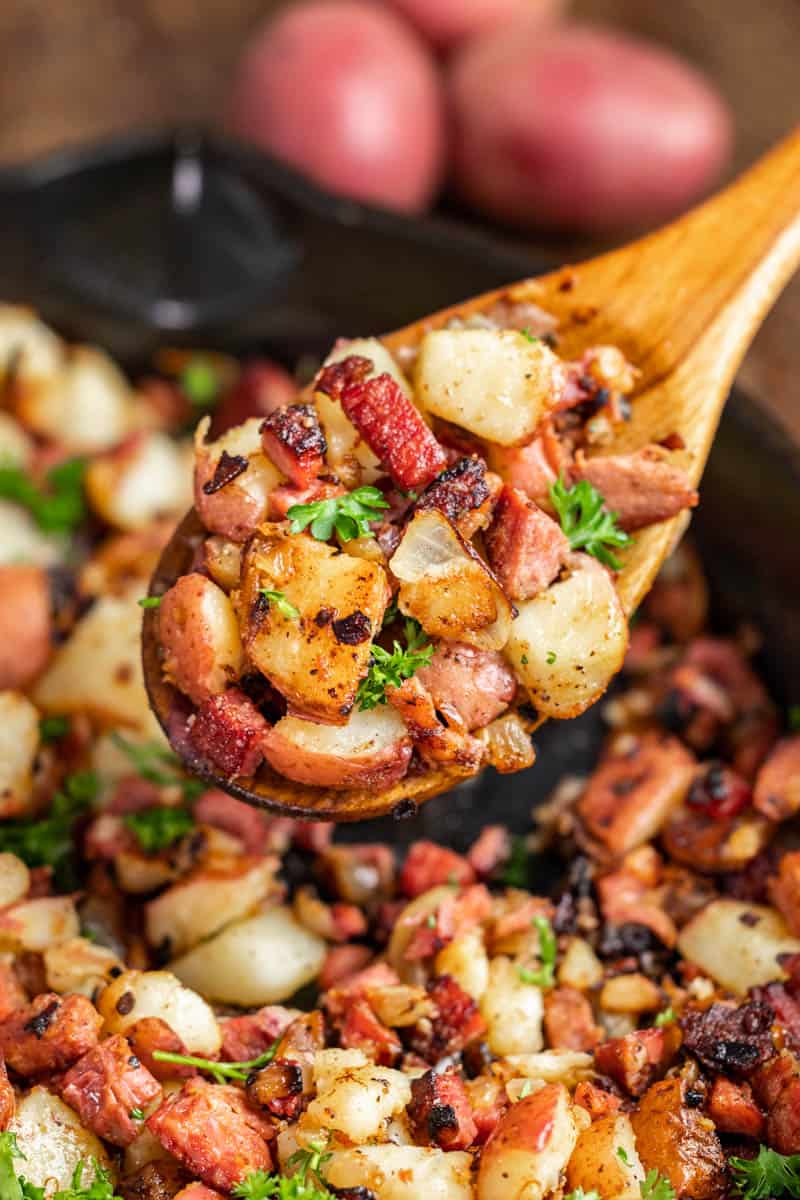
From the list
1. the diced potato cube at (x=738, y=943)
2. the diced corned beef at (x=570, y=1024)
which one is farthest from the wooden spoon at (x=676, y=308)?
the diced corned beef at (x=570, y=1024)

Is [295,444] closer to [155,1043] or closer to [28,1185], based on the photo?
[155,1043]

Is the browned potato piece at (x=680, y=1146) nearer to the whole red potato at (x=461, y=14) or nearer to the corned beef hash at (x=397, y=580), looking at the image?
the corned beef hash at (x=397, y=580)

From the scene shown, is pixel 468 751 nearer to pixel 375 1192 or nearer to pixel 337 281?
pixel 375 1192

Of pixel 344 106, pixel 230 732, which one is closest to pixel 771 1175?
pixel 230 732

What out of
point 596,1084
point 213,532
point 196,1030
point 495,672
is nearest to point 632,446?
point 495,672

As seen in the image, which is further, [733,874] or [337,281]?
[337,281]

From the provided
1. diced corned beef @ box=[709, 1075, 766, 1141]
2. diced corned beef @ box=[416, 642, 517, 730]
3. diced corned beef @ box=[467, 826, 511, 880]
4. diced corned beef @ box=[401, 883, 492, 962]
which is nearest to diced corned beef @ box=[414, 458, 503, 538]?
diced corned beef @ box=[416, 642, 517, 730]

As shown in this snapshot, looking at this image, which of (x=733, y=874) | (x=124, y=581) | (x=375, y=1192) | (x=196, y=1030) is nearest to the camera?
(x=375, y=1192)
